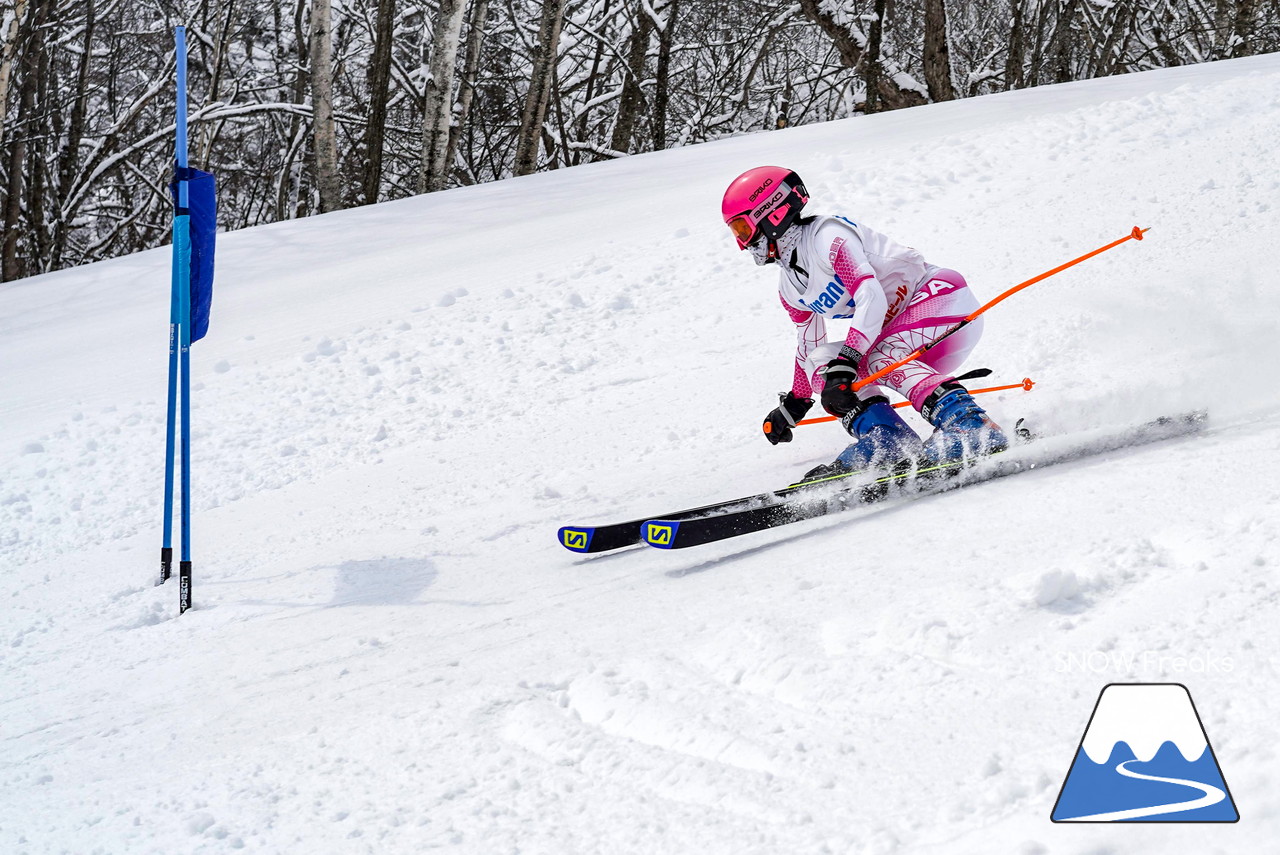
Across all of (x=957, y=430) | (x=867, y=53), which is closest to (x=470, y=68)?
(x=867, y=53)

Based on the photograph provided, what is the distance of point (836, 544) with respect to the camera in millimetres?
3697

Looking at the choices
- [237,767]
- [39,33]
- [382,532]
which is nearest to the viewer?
[237,767]

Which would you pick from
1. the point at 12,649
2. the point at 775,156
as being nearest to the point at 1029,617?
the point at 12,649

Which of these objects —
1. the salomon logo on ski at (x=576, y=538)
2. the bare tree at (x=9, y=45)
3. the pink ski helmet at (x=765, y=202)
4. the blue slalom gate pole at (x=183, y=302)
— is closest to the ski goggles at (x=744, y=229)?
the pink ski helmet at (x=765, y=202)

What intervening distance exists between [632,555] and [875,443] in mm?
1064

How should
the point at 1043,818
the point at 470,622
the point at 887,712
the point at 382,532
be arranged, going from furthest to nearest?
the point at 382,532, the point at 470,622, the point at 887,712, the point at 1043,818

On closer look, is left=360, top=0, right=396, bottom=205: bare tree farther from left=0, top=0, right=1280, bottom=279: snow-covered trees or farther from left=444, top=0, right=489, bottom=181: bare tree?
left=444, top=0, right=489, bottom=181: bare tree

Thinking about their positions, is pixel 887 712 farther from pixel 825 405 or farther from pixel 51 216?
pixel 51 216

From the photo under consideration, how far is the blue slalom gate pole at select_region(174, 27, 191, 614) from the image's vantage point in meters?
4.04

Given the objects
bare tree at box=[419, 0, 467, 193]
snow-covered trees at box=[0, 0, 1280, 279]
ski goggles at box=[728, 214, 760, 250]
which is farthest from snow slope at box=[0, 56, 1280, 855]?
snow-covered trees at box=[0, 0, 1280, 279]

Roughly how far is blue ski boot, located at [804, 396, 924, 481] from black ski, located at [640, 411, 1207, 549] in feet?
0.29

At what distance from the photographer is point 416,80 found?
16438 mm

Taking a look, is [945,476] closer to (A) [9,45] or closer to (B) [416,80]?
(A) [9,45]

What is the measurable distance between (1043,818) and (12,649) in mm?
3559
